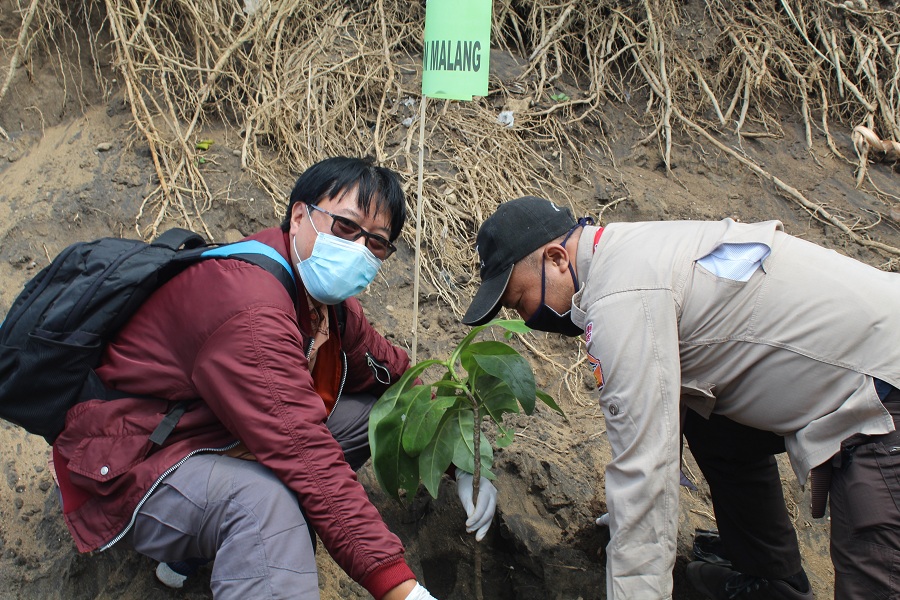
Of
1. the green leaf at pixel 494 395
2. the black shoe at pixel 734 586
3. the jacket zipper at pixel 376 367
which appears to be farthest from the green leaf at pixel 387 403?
the black shoe at pixel 734 586

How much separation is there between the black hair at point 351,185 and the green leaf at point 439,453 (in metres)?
0.62

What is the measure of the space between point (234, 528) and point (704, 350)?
3.82 feet

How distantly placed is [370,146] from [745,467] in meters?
2.55

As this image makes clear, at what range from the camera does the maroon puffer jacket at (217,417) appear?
169 cm

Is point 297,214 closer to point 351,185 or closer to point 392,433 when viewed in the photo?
point 351,185

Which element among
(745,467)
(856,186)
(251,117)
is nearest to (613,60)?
(856,186)

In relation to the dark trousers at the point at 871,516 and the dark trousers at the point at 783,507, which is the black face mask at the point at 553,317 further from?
the dark trousers at the point at 871,516

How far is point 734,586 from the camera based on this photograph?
2.39 m

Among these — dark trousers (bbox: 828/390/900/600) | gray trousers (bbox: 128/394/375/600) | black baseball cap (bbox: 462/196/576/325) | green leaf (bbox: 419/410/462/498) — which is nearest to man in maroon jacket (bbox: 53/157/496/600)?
gray trousers (bbox: 128/394/375/600)

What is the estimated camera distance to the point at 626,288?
162 cm

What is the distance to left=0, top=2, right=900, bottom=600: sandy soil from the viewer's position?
2.32m

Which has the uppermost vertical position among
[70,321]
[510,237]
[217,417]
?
[510,237]

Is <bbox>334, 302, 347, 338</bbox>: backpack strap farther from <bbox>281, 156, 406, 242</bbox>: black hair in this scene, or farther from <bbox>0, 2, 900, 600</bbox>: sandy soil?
<bbox>0, 2, 900, 600</bbox>: sandy soil

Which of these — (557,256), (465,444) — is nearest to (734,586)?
(465,444)
